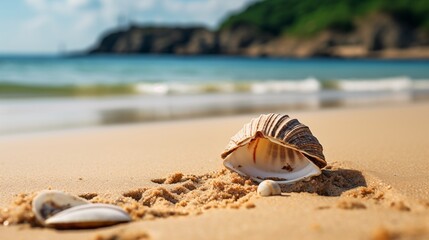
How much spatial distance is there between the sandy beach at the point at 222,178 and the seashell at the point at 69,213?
0.05m

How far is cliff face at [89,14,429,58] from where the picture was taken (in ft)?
274

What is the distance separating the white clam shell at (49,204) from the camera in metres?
3.04

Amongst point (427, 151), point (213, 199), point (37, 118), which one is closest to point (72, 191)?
point (213, 199)

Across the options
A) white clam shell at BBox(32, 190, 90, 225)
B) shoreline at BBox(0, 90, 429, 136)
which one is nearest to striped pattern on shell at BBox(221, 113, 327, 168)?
white clam shell at BBox(32, 190, 90, 225)

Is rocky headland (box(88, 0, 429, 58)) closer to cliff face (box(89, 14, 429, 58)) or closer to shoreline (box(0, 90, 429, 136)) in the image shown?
cliff face (box(89, 14, 429, 58))

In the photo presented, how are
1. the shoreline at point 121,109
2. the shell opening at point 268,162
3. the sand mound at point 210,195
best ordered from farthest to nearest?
the shoreline at point 121,109
the shell opening at point 268,162
the sand mound at point 210,195

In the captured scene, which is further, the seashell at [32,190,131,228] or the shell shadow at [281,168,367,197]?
the shell shadow at [281,168,367,197]

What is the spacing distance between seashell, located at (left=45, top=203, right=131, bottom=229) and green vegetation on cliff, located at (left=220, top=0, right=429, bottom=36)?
295 feet

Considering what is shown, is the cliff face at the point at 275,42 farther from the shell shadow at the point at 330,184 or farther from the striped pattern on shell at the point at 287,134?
the striped pattern on shell at the point at 287,134

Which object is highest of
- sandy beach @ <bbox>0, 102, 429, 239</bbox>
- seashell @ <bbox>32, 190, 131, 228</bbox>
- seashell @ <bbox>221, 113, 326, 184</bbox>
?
seashell @ <bbox>221, 113, 326, 184</bbox>

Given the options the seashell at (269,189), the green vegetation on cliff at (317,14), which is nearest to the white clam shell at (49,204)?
the seashell at (269,189)

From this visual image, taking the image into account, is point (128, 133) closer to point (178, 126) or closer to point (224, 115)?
point (178, 126)

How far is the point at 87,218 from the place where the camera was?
9.64 feet

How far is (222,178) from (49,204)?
1.52 metres
